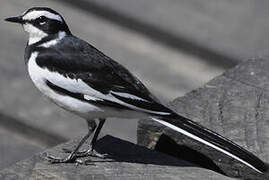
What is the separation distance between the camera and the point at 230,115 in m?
3.56

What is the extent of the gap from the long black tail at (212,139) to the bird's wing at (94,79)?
329 mm

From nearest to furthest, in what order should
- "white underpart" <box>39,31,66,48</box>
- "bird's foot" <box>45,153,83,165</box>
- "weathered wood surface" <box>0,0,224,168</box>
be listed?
"bird's foot" <box>45,153,83,165</box>
"white underpart" <box>39,31,66,48</box>
"weathered wood surface" <box>0,0,224,168</box>

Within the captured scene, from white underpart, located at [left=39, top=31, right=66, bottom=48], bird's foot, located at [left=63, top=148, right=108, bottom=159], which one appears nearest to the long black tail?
bird's foot, located at [left=63, top=148, right=108, bottom=159]

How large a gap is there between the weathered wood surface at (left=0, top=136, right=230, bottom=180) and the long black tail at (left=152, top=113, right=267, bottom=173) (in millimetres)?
103

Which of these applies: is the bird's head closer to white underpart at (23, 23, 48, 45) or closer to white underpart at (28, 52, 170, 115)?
white underpart at (23, 23, 48, 45)

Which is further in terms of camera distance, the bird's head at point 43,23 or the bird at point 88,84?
the bird's head at point 43,23

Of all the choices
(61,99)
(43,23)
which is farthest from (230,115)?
(43,23)

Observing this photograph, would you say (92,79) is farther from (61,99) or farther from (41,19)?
(41,19)

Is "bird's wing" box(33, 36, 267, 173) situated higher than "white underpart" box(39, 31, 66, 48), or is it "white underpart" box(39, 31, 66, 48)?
"white underpart" box(39, 31, 66, 48)

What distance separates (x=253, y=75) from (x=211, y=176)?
74cm

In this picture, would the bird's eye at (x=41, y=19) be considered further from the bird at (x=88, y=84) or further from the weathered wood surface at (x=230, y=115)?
the weathered wood surface at (x=230, y=115)

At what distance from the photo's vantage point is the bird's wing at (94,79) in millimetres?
3893

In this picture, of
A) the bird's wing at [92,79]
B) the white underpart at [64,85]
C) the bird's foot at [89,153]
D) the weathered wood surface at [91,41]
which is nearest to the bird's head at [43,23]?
the bird's wing at [92,79]

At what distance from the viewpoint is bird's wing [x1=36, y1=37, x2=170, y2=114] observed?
3893 mm
